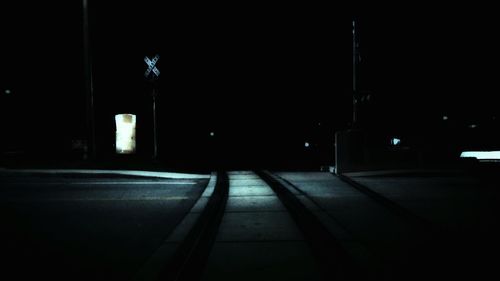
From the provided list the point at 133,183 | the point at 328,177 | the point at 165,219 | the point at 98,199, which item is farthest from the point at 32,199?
the point at 328,177

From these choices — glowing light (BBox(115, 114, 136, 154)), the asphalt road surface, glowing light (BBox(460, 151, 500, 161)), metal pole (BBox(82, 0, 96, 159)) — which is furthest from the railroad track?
glowing light (BBox(115, 114, 136, 154))

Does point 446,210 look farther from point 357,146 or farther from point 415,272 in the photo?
point 357,146

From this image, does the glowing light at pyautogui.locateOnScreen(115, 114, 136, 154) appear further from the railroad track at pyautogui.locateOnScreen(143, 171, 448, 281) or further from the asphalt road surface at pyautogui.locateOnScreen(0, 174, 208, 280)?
the railroad track at pyautogui.locateOnScreen(143, 171, 448, 281)

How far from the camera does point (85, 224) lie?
9.07 metres

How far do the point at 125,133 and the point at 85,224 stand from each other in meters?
16.6

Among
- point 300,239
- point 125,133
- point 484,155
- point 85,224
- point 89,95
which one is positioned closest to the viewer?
point 300,239

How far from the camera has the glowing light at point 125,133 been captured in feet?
82.2

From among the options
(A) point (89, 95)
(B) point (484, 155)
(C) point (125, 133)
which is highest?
(A) point (89, 95)

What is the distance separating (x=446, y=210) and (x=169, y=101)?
259 feet

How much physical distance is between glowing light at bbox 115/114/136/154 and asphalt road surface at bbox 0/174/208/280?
8604 mm

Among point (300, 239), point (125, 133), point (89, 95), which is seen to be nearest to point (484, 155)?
point (300, 239)

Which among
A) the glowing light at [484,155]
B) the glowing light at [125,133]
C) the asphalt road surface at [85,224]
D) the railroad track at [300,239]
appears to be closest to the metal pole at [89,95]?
the asphalt road surface at [85,224]

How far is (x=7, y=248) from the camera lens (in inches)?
282

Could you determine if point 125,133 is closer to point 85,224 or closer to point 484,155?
point 85,224
